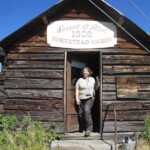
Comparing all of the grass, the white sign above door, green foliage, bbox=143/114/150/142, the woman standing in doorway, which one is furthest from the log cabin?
the grass

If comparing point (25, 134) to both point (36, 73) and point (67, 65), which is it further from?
point (67, 65)

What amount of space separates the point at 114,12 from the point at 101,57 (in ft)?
4.17

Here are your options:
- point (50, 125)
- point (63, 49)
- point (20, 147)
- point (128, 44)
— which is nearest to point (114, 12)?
point (128, 44)

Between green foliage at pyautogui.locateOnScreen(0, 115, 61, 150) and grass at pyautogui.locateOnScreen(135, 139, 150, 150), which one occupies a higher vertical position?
green foliage at pyautogui.locateOnScreen(0, 115, 61, 150)

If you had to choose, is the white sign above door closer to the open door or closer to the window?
the open door

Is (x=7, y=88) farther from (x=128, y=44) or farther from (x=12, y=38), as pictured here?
(x=128, y=44)

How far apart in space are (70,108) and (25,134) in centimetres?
149

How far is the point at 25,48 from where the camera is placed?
858cm

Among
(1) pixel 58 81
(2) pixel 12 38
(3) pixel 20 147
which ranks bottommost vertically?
(3) pixel 20 147

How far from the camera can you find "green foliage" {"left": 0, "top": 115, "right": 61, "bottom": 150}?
730 centimetres

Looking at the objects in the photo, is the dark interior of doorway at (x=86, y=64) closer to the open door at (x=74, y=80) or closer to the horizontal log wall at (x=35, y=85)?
the open door at (x=74, y=80)

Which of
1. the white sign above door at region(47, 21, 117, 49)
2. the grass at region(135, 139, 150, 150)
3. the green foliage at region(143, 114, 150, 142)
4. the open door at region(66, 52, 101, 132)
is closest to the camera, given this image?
the grass at region(135, 139, 150, 150)

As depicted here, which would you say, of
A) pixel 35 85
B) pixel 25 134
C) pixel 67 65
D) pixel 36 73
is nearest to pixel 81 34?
pixel 67 65

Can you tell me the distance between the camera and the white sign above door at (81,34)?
8508 mm
